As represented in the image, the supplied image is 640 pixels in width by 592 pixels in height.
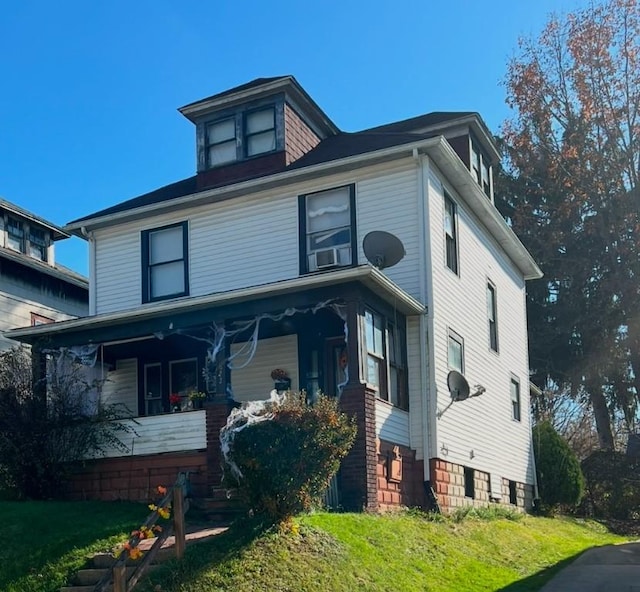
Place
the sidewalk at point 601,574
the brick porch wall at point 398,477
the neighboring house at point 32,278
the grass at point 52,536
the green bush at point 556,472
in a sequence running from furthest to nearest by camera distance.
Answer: the neighboring house at point 32,278 → the green bush at point 556,472 → the brick porch wall at point 398,477 → the sidewalk at point 601,574 → the grass at point 52,536

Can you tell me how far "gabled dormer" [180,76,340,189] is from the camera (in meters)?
18.9

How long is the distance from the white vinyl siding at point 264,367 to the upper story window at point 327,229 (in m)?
1.60

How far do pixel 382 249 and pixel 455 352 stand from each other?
306 centimetres

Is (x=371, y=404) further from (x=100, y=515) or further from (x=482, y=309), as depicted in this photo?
(x=482, y=309)

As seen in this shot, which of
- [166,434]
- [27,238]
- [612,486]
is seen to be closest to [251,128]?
[166,434]

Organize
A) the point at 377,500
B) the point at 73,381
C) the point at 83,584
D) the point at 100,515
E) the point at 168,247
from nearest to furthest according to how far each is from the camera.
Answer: the point at 83,584
the point at 100,515
the point at 377,500
the point at 73,381
the point at 168,247

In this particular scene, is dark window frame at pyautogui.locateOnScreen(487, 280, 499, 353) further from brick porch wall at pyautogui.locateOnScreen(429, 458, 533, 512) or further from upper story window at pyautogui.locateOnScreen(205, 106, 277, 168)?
upper story window at pyautogui.locateOnScreen(205, 106, 277, 168)

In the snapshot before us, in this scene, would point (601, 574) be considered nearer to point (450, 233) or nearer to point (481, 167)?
point (450, 233)

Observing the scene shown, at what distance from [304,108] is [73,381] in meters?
8.06

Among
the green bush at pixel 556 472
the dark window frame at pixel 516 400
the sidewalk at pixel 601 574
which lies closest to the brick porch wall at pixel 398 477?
the sidewalk at pixel 601 574

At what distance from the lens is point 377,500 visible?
13.9 meters

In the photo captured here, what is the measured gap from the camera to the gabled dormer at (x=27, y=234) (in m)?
26.2

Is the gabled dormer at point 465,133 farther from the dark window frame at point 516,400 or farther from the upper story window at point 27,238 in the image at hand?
the upper story window at point 27,238

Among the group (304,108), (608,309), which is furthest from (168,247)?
(608,309)
